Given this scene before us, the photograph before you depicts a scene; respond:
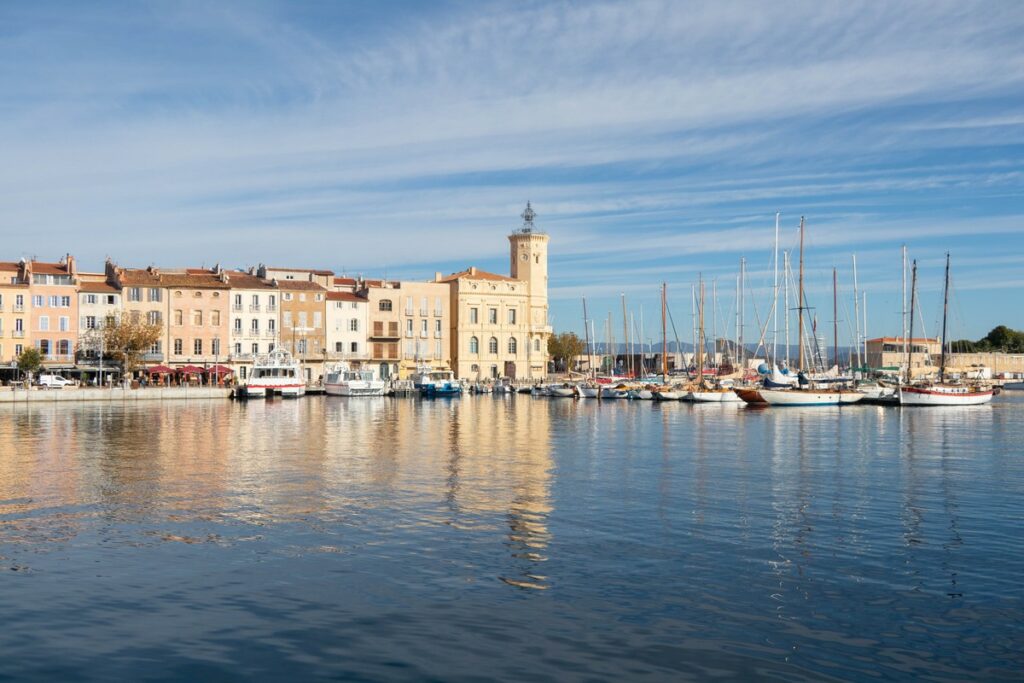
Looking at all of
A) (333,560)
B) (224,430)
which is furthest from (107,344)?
(333,560)

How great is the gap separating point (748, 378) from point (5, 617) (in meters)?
88.7

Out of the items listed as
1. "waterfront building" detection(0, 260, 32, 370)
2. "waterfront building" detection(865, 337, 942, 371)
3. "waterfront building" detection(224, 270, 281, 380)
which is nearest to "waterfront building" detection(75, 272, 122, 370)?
"waterfront building" detection(0, 260, 32, 370)

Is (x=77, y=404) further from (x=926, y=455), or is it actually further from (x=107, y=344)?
(x=926, y=455)

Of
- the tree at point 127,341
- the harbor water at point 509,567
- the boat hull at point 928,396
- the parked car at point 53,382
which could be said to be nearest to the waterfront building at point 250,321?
the tree at point 127,341

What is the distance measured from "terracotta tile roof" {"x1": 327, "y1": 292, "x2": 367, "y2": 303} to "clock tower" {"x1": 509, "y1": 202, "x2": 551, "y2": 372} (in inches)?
733

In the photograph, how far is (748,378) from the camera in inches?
3777

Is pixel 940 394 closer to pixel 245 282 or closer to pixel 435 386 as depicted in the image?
pixel 435 386

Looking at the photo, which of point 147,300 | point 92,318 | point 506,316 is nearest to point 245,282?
point 147,300

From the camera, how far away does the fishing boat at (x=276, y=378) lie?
80.2m

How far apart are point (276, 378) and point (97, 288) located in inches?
701

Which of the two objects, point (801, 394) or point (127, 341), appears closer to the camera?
point (801, 394)

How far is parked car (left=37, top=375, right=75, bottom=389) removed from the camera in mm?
76688

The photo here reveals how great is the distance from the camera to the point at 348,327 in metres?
98.5

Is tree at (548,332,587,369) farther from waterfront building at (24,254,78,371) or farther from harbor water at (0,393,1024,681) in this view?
harbor water at (0,393,1024,681)
